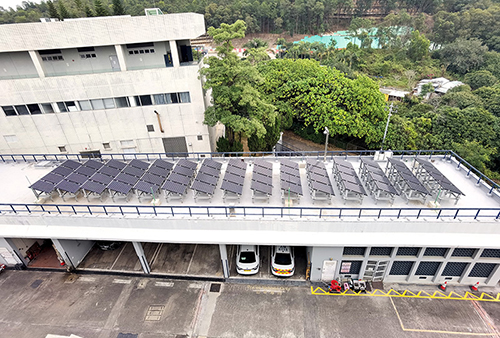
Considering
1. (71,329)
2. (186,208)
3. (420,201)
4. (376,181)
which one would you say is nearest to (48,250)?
(71,329)

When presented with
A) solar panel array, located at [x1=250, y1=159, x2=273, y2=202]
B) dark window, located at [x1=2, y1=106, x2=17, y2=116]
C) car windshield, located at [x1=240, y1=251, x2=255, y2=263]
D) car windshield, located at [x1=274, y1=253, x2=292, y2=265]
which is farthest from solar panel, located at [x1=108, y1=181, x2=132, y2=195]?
dark window, located at [x1=2, y1=106, x2=17, y2=116]

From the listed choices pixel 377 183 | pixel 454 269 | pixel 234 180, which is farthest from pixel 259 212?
pixel 454 269

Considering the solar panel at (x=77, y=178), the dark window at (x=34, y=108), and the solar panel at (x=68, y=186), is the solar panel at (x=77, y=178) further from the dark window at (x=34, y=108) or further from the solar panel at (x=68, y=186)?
the dark window at (x=34, y=108)

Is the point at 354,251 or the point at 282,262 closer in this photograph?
the point at 354,251

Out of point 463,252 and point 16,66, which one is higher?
point 16,66

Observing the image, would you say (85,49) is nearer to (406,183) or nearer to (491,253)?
(406,183)

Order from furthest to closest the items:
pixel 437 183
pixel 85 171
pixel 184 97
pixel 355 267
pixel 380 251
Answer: pixel 184 97 < pixel 85 171 < pixel 355 267 < pixel 437 183 < pixel 380 251

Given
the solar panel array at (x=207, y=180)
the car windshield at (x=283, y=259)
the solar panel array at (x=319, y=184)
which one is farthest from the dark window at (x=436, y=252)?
the solar panel array at (x=207, y=180)
